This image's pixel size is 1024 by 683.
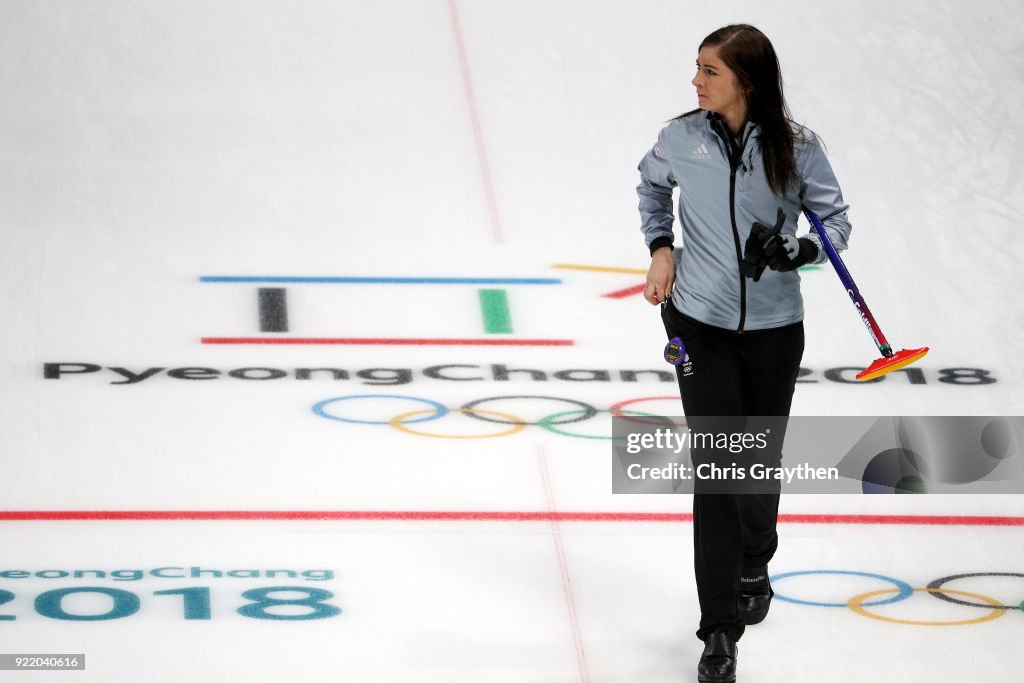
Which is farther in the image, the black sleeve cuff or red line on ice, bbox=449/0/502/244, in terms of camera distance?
red line on ice, bbox=449/0/502/244

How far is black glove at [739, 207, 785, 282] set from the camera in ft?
8.47

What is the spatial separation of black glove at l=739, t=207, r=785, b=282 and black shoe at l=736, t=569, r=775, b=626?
2.18 feet

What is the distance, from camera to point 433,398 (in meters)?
4.12

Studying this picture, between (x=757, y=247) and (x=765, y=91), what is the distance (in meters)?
0.30

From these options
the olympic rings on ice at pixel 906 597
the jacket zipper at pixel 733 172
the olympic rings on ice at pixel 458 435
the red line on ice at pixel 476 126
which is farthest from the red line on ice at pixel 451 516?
the red line on ice at pixel 476 126

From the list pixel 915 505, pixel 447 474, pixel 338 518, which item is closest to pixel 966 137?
pixel 915 505

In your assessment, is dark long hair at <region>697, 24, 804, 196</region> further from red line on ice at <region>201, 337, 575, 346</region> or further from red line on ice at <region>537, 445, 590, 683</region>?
red line on ice at <region>201, 337, 575, 346</region>

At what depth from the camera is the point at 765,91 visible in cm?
265

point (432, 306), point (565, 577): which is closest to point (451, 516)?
point (565, 577)

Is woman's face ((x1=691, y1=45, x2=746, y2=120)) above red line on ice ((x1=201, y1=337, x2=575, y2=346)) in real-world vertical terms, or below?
above

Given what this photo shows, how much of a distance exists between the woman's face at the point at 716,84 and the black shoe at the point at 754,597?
3.10ft

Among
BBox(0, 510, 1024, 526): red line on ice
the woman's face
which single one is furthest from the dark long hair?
BBox(0, 510, 1024, 526): red line on ice

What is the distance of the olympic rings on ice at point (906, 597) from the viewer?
3021 millimetres

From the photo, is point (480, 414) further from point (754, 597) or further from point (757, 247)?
point (757, 247)
